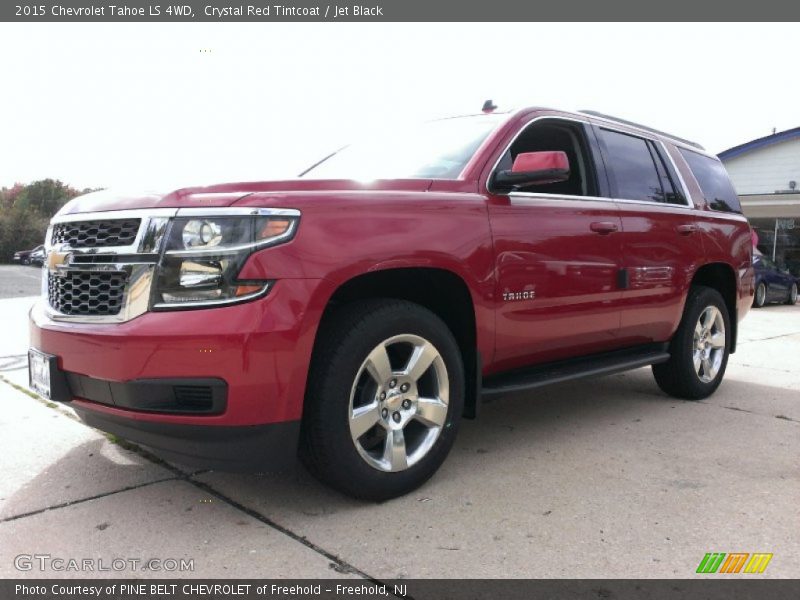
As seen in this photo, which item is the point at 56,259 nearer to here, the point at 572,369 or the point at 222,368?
the point at 222,368

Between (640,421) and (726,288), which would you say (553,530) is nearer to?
(640,421)

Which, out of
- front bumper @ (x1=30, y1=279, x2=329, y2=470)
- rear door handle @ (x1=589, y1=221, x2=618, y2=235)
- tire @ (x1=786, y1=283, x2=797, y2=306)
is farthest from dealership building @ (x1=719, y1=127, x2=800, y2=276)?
front bumper @ (x1=30, y1=279, x2=329, y2=470)

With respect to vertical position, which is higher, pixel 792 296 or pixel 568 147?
pixel 568 147

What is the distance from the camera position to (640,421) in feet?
14.9

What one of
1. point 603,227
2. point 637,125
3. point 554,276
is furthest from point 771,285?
point 554,276

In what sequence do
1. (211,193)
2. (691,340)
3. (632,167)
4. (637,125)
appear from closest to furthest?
(211,193)
(632,167)
(637,125)
(691,340)

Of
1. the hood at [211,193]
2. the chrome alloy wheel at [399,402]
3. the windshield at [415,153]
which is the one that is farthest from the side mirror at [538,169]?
the chrome alloy wheel at [399,402]

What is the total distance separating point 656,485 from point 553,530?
79cm

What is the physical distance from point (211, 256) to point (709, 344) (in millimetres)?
4115

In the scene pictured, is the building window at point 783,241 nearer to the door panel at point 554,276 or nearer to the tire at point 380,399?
the door panel at point 554,276

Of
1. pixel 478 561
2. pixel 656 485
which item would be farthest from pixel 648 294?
pixel 478 561

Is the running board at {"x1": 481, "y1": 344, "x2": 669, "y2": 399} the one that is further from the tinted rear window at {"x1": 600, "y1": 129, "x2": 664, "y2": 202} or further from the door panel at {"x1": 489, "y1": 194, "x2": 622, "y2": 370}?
the tinted rear window at {"x1": 600, "y1": 129, "x2": 664, "y2": 202}

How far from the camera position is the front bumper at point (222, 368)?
253cm

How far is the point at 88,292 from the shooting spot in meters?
2.85
